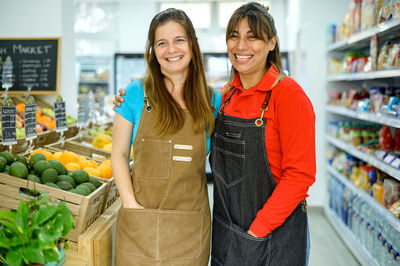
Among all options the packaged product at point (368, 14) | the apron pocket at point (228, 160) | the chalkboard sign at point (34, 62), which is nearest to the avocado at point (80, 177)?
the apron pocket at point (228, 160)

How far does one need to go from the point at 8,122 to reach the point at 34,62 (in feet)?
5.48

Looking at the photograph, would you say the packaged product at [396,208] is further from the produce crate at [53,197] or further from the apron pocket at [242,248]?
the produce crate at [53,197]

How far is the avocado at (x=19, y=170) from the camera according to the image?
1.77 metres

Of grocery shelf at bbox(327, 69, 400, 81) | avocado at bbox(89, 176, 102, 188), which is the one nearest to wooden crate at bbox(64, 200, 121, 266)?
avocado at bbox(89, 176, 102, 188)

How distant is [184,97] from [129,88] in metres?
0.26

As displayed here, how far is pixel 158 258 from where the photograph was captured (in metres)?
1.67

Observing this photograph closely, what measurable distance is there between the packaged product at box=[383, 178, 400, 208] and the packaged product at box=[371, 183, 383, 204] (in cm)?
7

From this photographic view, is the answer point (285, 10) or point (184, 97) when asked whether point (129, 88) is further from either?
point (285, 10)

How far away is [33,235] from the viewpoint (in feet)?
3.87

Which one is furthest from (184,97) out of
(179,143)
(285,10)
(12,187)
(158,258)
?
(285,10)

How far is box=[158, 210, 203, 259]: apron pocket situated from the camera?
1.67 metres

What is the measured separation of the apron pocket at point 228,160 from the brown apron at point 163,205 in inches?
3.6

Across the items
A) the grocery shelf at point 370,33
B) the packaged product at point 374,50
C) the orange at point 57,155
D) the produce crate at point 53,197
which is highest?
the grocery shelf at point 370,33

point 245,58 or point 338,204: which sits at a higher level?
point 245,58
